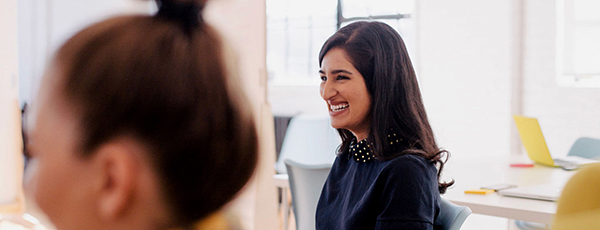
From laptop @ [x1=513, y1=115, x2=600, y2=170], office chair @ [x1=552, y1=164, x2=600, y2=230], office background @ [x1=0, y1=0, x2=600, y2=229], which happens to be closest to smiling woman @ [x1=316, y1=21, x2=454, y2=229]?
office chair @ [x1=552, y1=164, x2=600, y2=230]

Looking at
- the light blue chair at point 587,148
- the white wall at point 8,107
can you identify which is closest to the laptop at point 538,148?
the light blue chair at point 587,148

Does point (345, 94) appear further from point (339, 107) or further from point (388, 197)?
point (388, 197)

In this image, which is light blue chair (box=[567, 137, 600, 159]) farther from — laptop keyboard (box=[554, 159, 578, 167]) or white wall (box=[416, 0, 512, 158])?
white wall (box=[416, 0, 512, 158])

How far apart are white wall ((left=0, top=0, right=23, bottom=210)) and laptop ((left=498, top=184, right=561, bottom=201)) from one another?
138 inches

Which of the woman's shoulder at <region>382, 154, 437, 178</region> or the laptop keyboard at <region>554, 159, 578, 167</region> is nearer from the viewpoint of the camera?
the woman's shoulder at <region>382, 154, 437, 178</region>

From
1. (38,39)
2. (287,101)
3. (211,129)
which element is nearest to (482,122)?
(287,101)

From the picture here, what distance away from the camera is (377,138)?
132cm

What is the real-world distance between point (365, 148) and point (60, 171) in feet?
3.46

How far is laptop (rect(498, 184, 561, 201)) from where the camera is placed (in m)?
1.93

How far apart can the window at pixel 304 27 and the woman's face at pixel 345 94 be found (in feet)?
13.2

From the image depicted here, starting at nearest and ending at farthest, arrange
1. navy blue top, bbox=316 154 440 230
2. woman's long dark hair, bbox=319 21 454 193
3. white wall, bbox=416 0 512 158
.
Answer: navy blue top, bbox=316 154 440 230, woman's long dark hair, bbox=319 21 454 193, white wall, bbox=416 0 512 158

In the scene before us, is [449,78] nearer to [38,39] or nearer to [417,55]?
[417,55]

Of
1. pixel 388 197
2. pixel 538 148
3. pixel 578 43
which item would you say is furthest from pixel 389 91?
pixel 578 43

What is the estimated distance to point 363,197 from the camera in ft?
4.23
